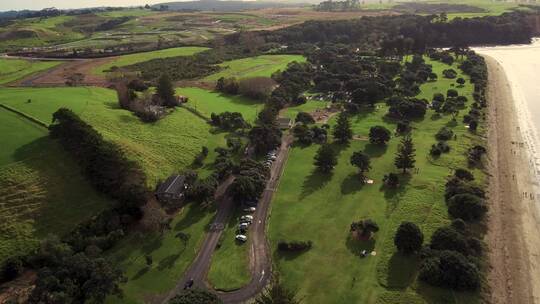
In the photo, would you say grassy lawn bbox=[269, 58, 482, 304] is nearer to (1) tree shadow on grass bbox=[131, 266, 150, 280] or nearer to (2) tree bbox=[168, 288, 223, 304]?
(2) tree bbox=[168, 288, 223, 304]

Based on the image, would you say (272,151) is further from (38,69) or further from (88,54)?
(88,54)

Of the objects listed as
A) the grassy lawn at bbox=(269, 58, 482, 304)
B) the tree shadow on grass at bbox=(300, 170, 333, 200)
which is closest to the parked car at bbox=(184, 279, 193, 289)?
the grassy lawn at bbox=(269, 58, 482, 304)

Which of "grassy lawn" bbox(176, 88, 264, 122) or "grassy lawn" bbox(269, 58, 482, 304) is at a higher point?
"grassy lawn" bbox(176, 88, 264, 122)

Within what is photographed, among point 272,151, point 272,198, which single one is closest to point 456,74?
point 272,151

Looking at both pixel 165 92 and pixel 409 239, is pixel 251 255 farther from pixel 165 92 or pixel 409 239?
pixel 165 92

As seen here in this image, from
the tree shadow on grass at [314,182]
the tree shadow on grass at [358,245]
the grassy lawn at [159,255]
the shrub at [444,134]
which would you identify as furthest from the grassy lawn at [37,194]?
the shrub at [444,134]

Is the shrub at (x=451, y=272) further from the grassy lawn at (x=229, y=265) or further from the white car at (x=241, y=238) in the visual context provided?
the white car at (x=241, y=238)

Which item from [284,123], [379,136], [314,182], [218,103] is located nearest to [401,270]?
[314,182]
